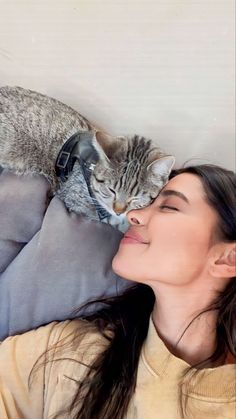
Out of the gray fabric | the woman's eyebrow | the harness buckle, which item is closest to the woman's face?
the woman's eyebrow

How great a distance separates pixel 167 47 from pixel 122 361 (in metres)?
0.73

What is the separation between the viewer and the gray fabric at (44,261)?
1.05m

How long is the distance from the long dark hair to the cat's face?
2.5 inches

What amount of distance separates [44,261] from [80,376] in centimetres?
23

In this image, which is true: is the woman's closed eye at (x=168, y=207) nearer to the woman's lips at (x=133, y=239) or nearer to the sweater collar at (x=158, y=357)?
the woman's lips at (x=133, y=239)

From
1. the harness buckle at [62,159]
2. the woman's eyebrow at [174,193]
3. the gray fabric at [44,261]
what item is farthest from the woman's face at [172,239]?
the harness buckle at [62,159]

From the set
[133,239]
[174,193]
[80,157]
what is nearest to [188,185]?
[174,193]

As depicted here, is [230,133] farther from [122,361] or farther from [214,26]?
[122,361]

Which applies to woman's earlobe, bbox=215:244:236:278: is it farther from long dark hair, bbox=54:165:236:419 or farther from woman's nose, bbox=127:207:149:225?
woman's nose, bbox=127:207:149:225

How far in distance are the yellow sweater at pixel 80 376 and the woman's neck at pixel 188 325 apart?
0.03 meters

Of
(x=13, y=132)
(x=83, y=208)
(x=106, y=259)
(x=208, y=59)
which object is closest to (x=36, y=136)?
(x=13, y=132)

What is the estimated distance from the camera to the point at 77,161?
1134 millimetres

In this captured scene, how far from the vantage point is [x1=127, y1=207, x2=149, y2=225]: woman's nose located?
99cm

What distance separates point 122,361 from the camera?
3.36 ft
